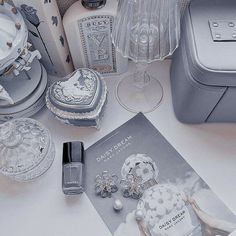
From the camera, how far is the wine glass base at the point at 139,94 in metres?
0.54

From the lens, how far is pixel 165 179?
18.9 inches

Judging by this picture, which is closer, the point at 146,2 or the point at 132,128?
the point at 146,2

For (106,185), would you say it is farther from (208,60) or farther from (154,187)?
(208,60)

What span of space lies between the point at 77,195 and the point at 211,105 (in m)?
0.22

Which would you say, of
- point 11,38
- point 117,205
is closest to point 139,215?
point 117,205

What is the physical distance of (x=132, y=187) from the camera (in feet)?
1.55

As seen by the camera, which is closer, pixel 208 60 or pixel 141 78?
pixel 208 60

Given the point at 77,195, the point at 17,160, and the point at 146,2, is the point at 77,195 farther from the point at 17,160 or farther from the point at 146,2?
the point at 146,2

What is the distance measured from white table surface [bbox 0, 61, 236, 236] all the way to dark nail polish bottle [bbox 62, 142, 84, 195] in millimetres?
23

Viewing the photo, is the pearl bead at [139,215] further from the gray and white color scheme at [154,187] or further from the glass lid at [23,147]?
the glass lid at [23,147]

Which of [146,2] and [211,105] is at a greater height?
[146,2]

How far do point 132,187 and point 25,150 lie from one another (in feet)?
0.51

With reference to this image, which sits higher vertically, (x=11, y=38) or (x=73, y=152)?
(x=11, y=38)

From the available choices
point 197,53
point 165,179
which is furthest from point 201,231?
point 197,53
